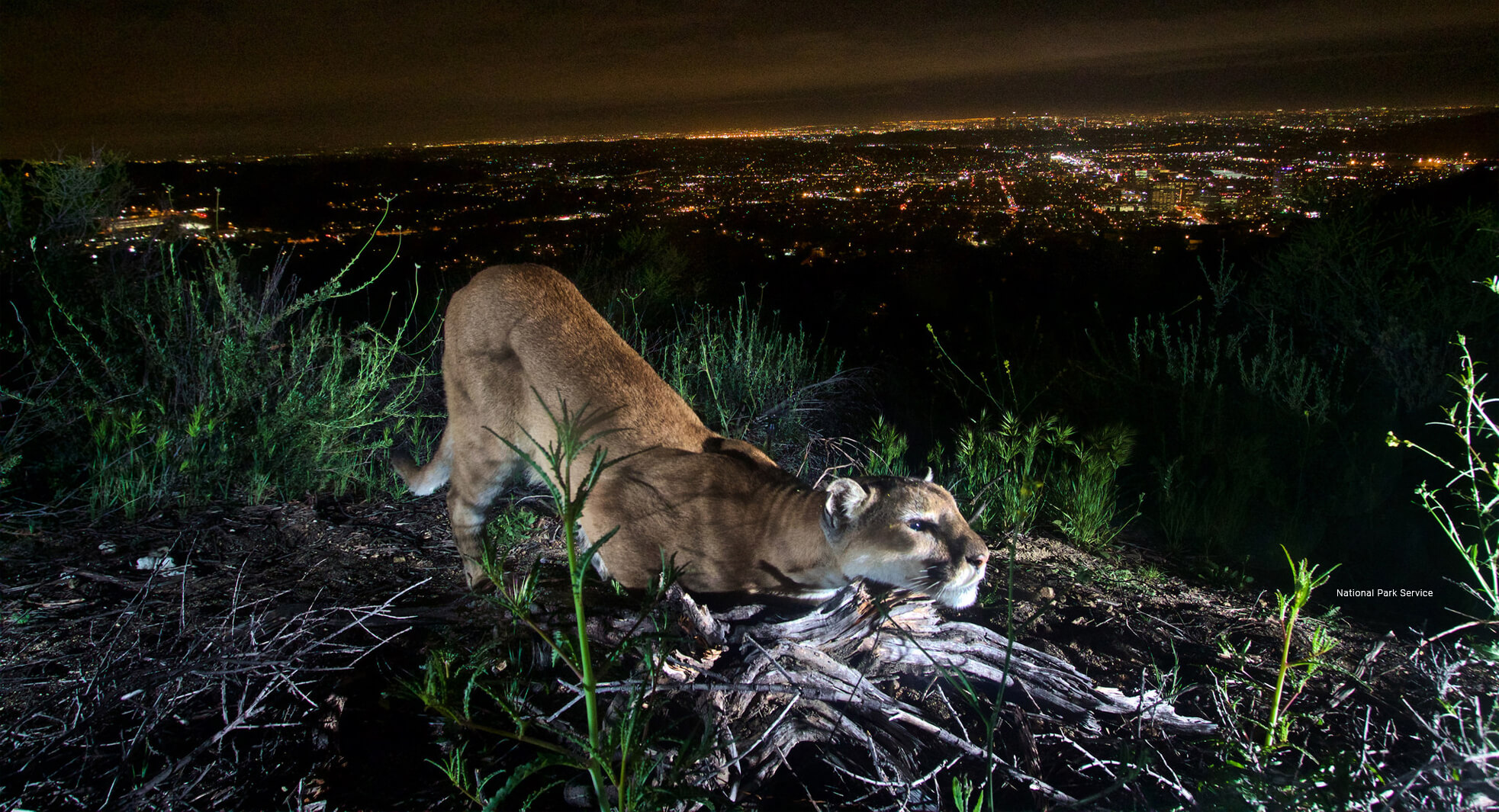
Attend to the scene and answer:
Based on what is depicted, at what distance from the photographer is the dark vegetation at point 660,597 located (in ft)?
6.39

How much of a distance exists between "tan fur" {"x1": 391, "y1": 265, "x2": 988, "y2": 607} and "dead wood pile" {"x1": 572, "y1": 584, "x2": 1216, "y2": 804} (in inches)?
9.8

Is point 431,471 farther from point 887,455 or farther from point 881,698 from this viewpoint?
point 881,698

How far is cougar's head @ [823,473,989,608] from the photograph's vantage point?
263 centimetres

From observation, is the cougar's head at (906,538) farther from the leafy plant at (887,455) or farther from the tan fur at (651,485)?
the leafy plant at (887,455)

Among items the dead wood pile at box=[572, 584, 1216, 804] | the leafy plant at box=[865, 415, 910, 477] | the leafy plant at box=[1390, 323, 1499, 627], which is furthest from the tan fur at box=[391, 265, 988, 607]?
the leafy plant at box=[1390, 323, 1499, 627]

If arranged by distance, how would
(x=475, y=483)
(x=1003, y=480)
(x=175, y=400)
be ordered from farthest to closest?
1. (x=175, y=400)
2. (x=1003, y=480)
3. (x=475, y=483)

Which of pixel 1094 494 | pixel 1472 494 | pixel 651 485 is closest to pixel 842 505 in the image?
pixel 651 485

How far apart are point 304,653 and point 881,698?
1955mm

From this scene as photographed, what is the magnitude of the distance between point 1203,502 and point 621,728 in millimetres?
3696

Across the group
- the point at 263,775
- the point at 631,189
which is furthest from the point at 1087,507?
the point at 631,189

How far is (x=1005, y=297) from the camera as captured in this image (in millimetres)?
12734

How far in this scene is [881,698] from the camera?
2320 mm

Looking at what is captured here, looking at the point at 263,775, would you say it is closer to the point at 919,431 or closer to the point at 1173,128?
the point at 919,431

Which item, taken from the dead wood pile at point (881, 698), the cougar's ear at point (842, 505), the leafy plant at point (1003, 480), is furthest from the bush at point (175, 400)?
the leafy plant at point (1003, 480)
